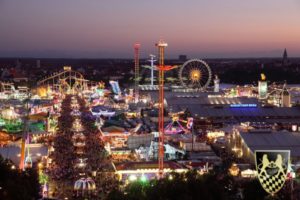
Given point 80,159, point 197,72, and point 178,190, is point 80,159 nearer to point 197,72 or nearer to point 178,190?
point 178,190

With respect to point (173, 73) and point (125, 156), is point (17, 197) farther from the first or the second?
point (173, 73)

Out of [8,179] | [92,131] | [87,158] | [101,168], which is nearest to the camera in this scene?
[8,179]

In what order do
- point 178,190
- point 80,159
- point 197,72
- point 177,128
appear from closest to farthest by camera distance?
point 178,190 → point 80,159 → point 177,128 → point 197,72

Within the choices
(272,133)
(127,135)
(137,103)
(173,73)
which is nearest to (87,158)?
(127,135)


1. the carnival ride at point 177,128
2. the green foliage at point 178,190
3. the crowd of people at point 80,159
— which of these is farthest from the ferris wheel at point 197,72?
the green foliage at point 178,190

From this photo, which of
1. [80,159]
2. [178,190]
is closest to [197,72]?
[80,159]

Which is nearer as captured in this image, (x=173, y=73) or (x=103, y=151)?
(x=103, y=151)

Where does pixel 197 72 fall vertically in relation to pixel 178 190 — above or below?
above

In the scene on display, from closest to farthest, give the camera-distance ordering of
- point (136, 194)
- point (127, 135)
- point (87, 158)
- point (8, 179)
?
point (136, 194)
point (8, 179)
point (87, 158)
point (127, 135)

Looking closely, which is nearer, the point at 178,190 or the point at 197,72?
the point at 178,190
